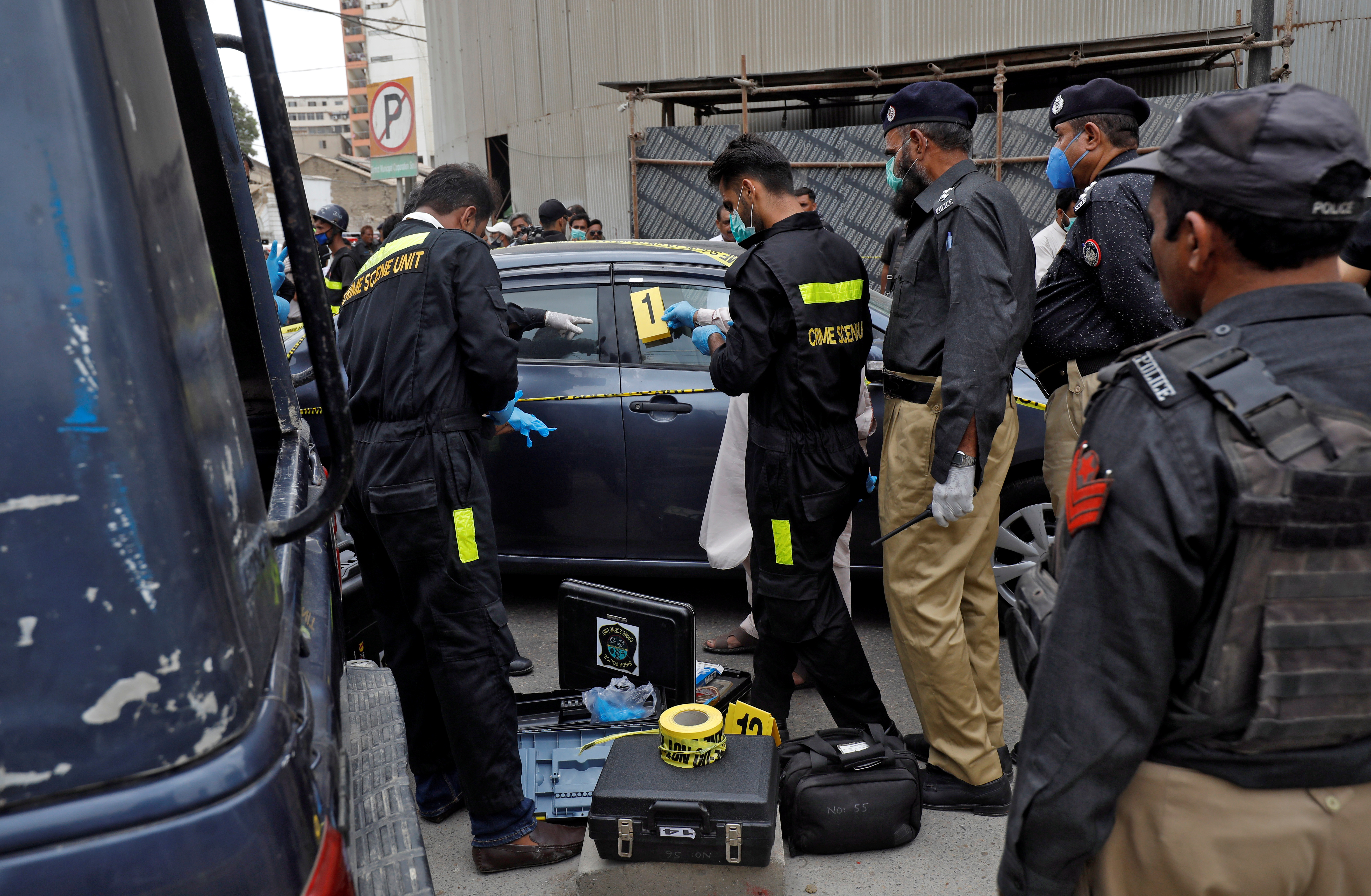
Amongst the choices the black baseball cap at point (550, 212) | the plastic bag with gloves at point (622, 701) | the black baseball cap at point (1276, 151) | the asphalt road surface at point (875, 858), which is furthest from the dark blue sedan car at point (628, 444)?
the black baseball cap at point (550, 212)

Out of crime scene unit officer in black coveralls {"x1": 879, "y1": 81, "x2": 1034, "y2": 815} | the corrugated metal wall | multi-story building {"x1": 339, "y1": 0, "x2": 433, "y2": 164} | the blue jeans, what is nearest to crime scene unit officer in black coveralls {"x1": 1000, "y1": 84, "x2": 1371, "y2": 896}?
crime scene unit officer in black coveralls {"x1": 879, "y1": 81, "x2": 1034, "y2": 815}

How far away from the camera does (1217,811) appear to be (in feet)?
4.07

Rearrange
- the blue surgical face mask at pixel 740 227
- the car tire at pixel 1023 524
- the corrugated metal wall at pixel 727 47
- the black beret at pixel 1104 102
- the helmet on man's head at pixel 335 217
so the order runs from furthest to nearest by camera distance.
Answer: the corrugated metal wall at pixel 727 47 → the helmet on man's head at pixel 335 217 → the car tire at pixel 1023 524 → the blue surgical face mask at pixel 740 227 → the black beret at pixel 1104 102

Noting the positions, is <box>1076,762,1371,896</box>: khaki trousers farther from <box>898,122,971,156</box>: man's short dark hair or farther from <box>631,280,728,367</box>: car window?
<box>631,280,728,367</box>: car window

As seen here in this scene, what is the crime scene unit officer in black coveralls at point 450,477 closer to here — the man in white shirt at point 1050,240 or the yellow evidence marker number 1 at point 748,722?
the yellow evidence marker number 1 at point 748,722

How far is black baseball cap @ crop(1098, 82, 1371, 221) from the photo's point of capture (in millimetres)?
1146

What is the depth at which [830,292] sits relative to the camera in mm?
3010

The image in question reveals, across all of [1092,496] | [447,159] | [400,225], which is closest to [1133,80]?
[400,225]

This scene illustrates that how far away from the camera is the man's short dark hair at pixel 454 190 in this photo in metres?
2.99

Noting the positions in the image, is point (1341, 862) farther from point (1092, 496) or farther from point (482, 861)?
point (482, 861)

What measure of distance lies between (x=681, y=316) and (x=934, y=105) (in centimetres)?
126

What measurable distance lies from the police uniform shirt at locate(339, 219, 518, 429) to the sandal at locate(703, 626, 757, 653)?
185cm

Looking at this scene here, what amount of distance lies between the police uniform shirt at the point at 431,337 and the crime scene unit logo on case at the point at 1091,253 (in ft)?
5.70

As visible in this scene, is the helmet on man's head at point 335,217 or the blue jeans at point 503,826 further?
the helmet on man's head at point 335,217
